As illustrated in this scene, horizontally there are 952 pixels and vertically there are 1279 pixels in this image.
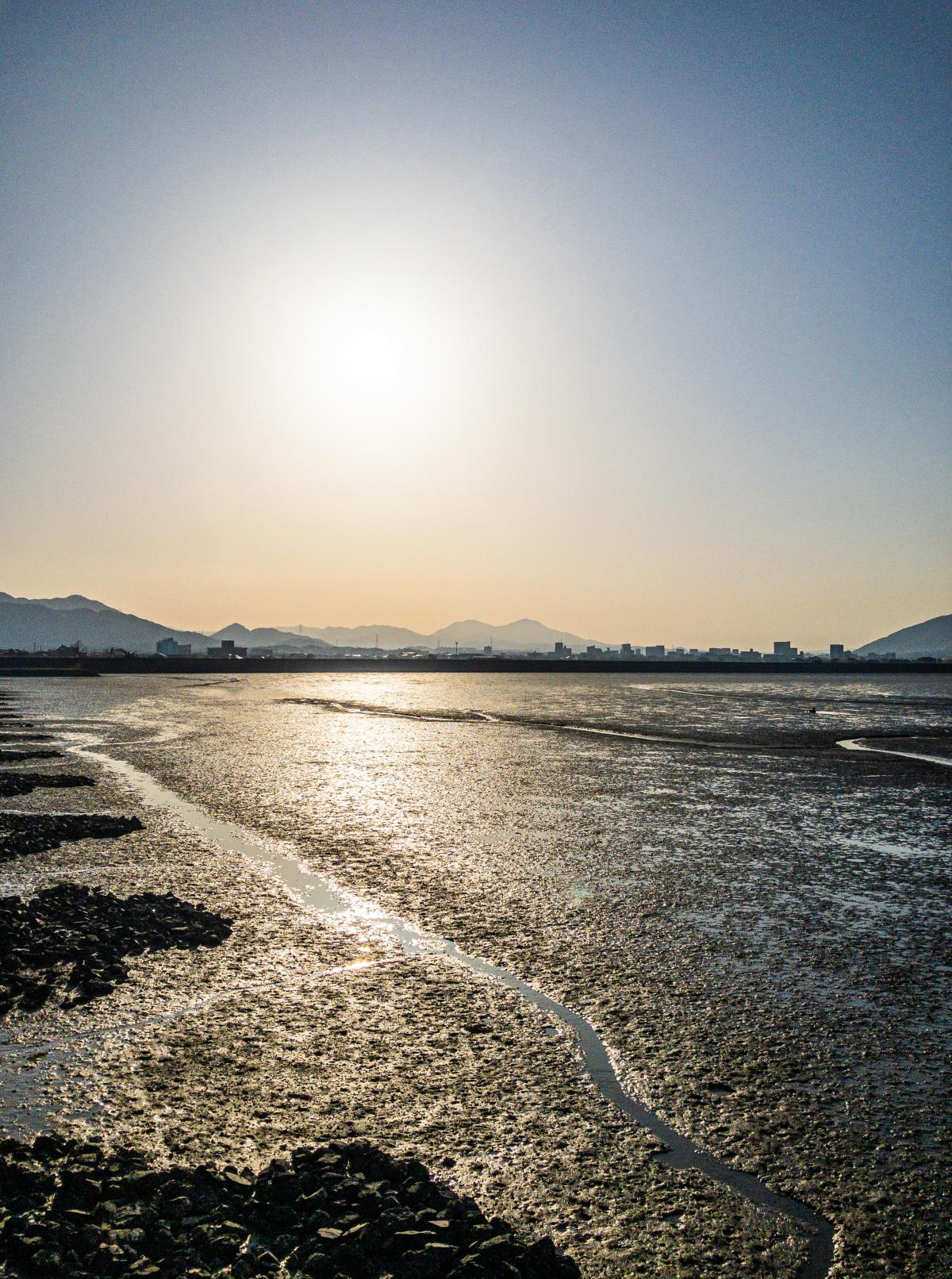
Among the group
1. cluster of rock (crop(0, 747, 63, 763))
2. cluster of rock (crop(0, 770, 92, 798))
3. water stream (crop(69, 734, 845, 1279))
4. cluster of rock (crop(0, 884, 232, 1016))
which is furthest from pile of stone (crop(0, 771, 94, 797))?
cluster of rock (crop(0, 884, 232, 1016))

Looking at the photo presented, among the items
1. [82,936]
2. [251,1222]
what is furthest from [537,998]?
[82,936]

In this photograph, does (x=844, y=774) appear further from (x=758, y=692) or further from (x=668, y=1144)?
(x=758, y=692)

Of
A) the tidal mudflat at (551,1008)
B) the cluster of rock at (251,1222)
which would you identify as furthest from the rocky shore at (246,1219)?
the tidal mudflat at (551,1008)

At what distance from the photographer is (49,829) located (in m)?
12.0

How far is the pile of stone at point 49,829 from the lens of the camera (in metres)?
11.1

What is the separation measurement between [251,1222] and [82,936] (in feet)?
14.2

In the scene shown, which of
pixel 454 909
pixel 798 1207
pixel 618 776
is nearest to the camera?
pixel 798 1207

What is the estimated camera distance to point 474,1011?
6.10 metres

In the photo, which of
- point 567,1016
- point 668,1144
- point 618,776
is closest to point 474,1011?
point 567,1016

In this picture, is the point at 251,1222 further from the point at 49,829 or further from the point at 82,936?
the point at 49,829

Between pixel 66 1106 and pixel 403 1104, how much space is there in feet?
5.77

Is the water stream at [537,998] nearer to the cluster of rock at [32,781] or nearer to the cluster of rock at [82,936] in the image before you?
the cluster of rock at [82,936]

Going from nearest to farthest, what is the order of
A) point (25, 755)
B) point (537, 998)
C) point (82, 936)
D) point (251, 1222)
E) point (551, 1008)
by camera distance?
point (251, 1222) < point (551, 1008) < point (537, 998) < point (82, 936) < point (25, 755)

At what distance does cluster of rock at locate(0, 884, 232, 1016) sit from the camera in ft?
21.5
